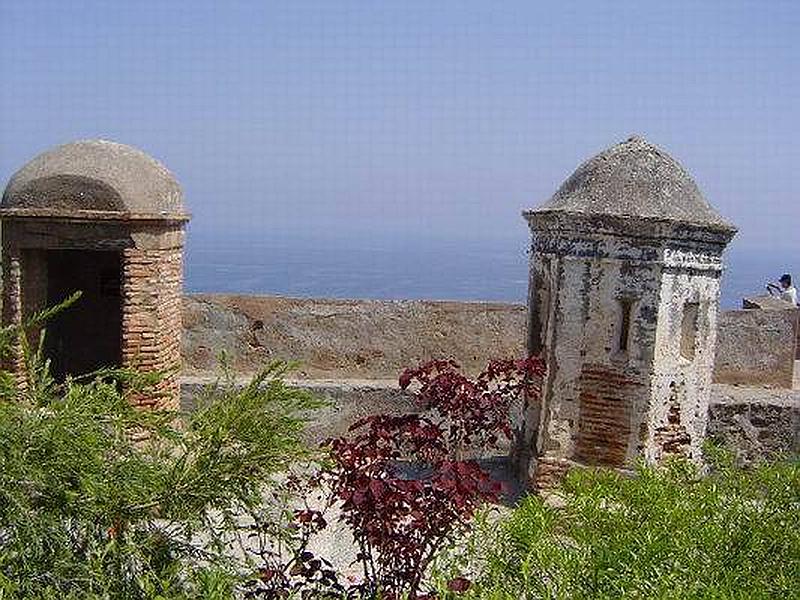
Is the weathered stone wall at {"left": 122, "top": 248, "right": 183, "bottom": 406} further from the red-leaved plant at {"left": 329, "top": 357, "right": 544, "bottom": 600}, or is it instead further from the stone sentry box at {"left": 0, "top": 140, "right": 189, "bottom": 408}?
the red-leaved plant at {"left": 329, "top": 357, "right": 544, "bottom": 600}

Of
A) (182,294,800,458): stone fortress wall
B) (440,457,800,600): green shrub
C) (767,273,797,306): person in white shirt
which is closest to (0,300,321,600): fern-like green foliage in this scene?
(440,457,800,600): green shrub

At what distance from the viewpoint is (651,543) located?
427cm

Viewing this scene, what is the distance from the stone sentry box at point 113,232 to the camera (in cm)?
920

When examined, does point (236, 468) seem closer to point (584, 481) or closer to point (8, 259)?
point (584, 481)

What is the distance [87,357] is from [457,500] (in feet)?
27.8

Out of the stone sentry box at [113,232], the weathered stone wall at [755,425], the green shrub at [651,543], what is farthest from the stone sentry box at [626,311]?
the stone sentry box at [113,232]

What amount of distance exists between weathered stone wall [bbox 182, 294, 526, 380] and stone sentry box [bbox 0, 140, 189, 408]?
2103 millimetres

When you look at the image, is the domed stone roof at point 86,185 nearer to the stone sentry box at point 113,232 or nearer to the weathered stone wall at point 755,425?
the stone sentry box at point 113,232

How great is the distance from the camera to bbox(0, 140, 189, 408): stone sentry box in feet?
30.2

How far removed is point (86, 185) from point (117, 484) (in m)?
4.64

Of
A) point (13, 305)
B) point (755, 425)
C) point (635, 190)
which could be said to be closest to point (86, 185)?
point (13, 305)

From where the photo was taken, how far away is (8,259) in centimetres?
947

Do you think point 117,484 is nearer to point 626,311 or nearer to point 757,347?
point 626,311

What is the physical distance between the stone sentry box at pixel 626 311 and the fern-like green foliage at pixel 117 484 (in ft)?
12.4
